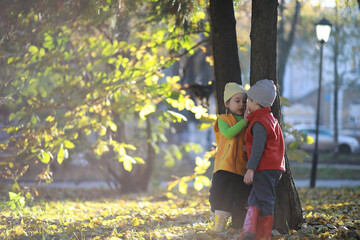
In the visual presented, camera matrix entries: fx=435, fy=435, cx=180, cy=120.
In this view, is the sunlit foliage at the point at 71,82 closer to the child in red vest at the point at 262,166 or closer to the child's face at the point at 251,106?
the child's face at the point at 251,106

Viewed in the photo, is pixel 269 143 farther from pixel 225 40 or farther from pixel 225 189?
pixel 225 40

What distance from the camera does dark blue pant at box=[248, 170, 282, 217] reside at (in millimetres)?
3871

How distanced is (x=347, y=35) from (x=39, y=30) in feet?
61.5

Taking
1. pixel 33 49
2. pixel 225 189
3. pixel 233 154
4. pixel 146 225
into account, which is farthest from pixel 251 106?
pixel 33 49

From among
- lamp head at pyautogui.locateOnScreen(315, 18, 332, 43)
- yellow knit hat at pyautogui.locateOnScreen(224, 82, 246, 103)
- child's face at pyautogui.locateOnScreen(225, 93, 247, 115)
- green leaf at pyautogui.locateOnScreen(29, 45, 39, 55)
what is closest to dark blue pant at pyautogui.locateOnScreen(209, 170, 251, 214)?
child's face at pyautogui.locateOnScreen(225, 93, 247, 115)

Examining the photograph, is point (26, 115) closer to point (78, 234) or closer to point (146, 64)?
point (146, 64)

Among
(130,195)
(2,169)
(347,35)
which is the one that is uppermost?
(347,35)

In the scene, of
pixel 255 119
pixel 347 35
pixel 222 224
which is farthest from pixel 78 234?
pixel 347 35

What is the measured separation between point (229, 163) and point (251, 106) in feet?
2.10

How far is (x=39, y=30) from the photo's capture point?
7.46 metres

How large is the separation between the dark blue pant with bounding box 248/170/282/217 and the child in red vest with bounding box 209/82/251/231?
0.44 metres

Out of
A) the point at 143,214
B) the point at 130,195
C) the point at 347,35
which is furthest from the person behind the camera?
the point at 347,35

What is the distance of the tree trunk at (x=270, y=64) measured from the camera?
15.1 feet

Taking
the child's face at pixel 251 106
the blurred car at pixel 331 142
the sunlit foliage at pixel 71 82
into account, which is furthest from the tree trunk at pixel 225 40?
the blurred car at pixel 331 142
